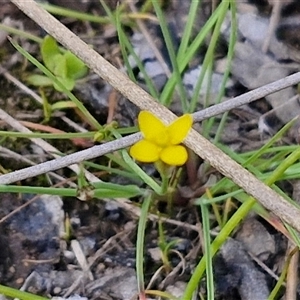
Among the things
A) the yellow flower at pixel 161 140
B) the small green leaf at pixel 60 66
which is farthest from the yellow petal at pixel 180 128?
the small green leaf at pixel 60 66

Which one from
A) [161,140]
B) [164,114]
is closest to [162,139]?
[161,140]

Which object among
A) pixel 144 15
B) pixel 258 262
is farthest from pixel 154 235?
pixel 144 15

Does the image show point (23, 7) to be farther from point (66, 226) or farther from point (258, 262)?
point (258, 262)

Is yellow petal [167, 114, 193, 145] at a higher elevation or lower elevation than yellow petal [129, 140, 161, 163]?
higher

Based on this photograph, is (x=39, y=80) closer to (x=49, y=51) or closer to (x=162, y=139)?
(x=49, y=51)

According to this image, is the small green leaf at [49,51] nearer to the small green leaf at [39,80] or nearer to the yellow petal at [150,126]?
the small green leaf at [39,80]

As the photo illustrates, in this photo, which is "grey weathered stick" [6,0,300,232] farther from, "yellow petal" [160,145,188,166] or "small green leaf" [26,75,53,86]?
"small green leaf" [26,75,53,86]

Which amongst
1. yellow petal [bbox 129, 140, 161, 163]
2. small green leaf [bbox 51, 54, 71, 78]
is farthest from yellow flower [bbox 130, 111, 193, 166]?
small green leaf [bbox 51, 54, 71, 78]
